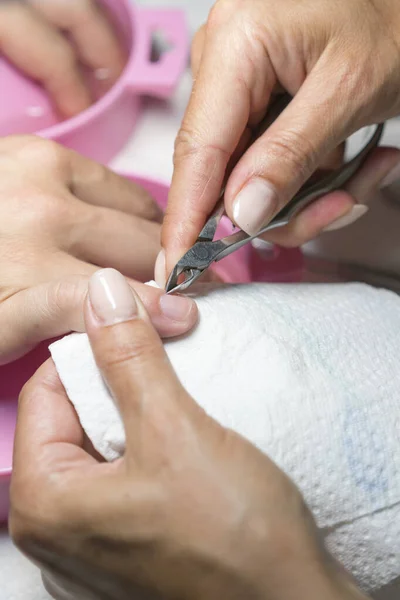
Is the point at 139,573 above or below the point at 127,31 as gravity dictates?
below

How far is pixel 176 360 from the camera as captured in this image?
1.25ft

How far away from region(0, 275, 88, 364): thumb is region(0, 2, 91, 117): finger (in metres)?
0.42

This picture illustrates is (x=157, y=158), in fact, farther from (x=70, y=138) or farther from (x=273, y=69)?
(x=273, y=69)

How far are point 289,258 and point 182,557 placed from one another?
43 centimetres

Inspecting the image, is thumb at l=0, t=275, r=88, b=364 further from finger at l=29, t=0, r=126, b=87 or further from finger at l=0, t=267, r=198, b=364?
finger at l=29, t=0, r=126, b=87

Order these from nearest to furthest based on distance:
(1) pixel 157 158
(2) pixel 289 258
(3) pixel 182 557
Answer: (3) pixel 182 557 → (2) pixel 289 258 → (1) pixel 157 158

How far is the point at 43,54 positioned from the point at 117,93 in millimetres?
142

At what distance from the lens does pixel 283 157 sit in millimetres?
471

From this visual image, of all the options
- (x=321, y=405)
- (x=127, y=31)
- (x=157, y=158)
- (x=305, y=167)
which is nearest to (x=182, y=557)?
(x=321, y=405)

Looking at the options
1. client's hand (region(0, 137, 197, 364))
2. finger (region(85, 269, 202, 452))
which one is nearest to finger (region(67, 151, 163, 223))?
client's hand (region(0, 137, 197, 364))

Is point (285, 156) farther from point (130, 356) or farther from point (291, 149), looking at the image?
point (130, 356)

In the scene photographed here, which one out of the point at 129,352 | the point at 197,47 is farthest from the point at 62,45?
the point at 129,352

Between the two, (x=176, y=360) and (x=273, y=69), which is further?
(x=273, y=69)

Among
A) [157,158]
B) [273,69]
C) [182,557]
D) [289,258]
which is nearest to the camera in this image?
[182,557]
